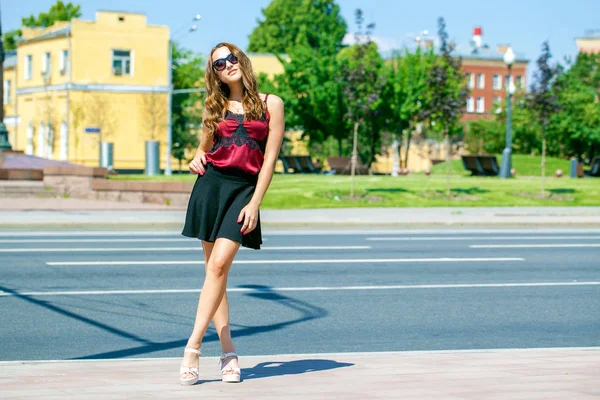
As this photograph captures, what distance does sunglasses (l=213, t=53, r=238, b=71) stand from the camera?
602 centimetres

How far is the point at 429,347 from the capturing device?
7812mm

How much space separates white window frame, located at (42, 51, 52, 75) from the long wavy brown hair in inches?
2399

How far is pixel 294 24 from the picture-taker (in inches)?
3693

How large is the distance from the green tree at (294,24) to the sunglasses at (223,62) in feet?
284

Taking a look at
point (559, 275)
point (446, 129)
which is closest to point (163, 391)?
point (559, 275)

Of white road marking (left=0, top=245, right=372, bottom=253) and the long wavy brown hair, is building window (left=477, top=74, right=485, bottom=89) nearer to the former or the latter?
white road marking (left=0, top=245, right=372, bottom=253)

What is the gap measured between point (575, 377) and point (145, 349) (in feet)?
9.99

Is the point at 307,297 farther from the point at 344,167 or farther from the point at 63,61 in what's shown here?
the point at 63,61

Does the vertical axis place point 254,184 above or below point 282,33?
below

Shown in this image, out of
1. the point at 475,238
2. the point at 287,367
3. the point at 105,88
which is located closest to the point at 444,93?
the point at 475,238

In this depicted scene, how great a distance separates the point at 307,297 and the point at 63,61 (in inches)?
2178

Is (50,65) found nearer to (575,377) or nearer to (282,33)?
(282,33)

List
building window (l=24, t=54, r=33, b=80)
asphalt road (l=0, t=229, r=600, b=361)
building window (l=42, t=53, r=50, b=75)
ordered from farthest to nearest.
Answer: building window (l=24, t=54, r=33, b=80), building window (l=42, t=53, r=50, b=75), asphalt road (l=0, t=229, r=600, b=361)

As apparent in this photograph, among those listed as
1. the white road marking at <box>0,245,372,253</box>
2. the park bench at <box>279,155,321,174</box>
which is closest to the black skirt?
the white road marking at <box>0,245,372,253</box>
